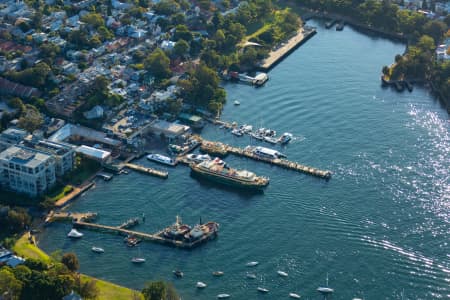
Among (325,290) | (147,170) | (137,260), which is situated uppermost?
(147,170)

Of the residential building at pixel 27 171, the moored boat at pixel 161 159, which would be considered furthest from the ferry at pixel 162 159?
the residential building at pixel 27 171

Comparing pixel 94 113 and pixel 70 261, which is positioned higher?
pixel 94 113

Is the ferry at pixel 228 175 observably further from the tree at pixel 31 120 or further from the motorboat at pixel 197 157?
the tree at pixel 31 120

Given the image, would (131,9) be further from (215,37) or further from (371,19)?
(371,19)

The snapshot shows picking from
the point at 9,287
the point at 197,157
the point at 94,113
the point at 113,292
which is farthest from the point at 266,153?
the point at 9,287

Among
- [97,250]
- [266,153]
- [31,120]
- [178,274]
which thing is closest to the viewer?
[178,274]

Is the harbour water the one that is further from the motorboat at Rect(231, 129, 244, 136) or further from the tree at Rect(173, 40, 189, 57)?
the tree at Rect(173, 40, 189, 57)

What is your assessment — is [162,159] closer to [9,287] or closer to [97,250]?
[97,250]
